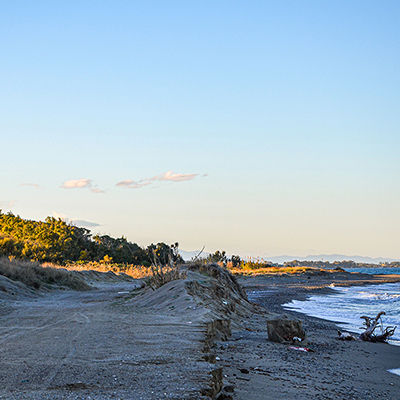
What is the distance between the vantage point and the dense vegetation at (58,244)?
27.0 metres

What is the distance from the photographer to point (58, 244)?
111ft

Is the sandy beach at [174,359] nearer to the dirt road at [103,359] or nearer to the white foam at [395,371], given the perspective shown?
the dirt road at [103,359]

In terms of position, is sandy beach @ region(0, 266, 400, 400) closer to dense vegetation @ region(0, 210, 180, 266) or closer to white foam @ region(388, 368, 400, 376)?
white foam @ region(388, 368, 400, 376)

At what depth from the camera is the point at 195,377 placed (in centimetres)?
402

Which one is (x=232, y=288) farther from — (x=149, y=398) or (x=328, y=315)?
(x=149, y=398)

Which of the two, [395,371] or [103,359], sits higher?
[103,359]

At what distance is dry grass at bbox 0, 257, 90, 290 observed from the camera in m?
17.2

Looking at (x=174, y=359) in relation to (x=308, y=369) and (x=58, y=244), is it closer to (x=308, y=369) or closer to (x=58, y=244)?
(x=308, y=369)

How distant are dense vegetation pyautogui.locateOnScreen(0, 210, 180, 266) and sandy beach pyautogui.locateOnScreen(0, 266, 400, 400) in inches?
644

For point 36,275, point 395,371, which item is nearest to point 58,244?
point 36,275

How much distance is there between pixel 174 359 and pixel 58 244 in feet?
102

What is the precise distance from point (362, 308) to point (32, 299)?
1393 centimetres

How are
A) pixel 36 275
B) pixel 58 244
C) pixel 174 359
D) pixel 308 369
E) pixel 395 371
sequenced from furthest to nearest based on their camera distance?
pixel 58 244 < pixel 36 275 < pixel 395 371 < pixel 308 369 < pixel 174 359

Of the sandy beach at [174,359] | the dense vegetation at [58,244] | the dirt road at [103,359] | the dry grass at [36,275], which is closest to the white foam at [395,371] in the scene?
the sandy beach at [174,359]
